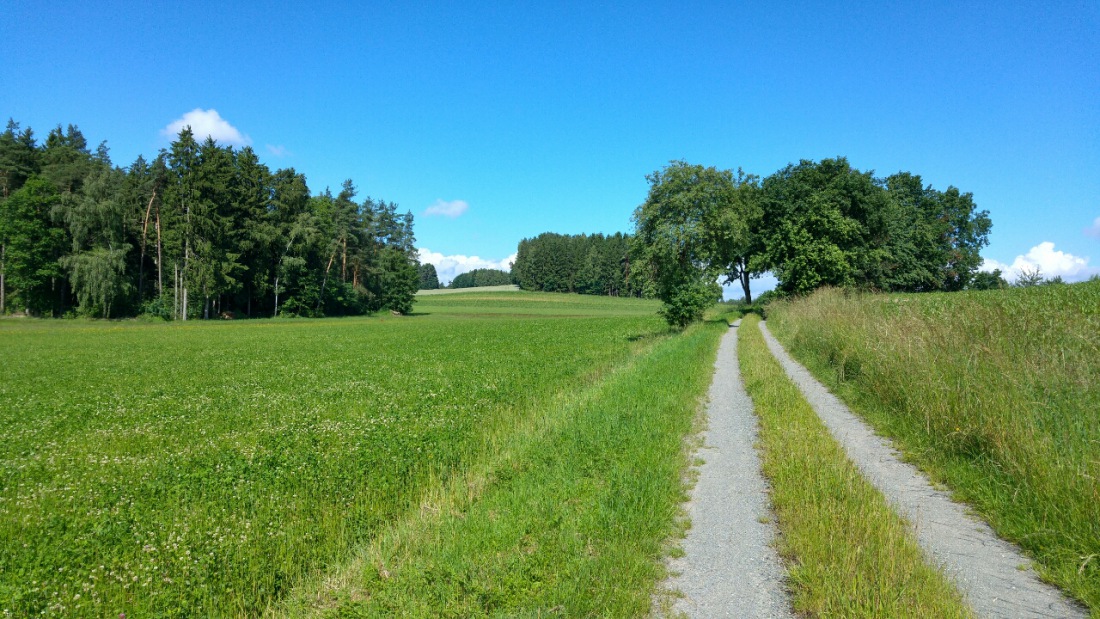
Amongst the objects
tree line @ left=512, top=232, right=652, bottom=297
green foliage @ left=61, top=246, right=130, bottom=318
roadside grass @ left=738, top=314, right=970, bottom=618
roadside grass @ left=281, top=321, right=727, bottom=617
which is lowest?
roadside grass @ left=281, top=321, right=727, bottom=617

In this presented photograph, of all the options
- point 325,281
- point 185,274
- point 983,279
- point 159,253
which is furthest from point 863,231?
point 159,253

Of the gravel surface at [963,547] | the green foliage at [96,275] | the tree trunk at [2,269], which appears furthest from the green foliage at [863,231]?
the tree trunk at [2,269]

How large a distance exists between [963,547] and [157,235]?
7600cm

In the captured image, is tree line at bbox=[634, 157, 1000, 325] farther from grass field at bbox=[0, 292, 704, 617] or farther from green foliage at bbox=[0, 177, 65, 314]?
green foliage at bbox=[0, 177, 65, 314]

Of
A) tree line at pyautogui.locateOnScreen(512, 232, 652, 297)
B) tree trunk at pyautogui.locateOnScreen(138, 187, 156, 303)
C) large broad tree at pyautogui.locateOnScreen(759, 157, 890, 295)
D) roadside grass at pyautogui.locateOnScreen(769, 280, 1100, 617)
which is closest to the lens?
roadside grass at pyautogui.locateOnScreen(769, 280, 1100, 617)

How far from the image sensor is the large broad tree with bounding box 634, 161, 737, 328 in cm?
3256

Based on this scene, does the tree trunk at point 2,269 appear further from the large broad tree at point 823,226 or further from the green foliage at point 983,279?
the green foliage at point 983,279

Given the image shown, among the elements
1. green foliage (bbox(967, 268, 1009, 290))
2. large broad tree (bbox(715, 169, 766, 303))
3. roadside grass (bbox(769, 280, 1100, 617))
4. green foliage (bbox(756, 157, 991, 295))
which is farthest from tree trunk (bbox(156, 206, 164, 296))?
green foliage (bbox(967, 268, 1009, 290))

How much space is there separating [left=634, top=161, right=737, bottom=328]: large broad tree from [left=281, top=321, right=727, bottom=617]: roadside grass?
82.3 ft

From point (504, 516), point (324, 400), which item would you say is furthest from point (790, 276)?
point (504, 516)

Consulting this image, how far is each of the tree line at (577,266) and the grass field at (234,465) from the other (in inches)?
5067

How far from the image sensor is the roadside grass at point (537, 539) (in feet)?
13.3

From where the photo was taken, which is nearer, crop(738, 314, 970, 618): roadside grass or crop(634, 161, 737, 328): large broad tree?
crop(738, 314, 970, 618): roadside grass

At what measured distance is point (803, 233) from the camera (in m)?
45.7
